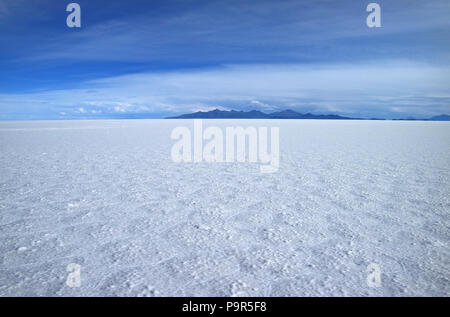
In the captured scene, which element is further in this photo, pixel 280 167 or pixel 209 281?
pixel 280 167

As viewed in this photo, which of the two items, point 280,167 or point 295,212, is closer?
point 295,212

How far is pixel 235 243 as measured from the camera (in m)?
2.72

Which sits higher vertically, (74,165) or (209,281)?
(74,165)

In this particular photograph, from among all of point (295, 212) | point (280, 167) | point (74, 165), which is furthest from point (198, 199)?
point (74, 165)

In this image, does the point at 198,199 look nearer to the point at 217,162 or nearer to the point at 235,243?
the point at 235,243

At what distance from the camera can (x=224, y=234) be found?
9.63ft

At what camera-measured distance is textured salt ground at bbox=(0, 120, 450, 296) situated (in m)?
2.09

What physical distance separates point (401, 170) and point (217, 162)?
4346 millimetres

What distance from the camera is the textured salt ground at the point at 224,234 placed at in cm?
209

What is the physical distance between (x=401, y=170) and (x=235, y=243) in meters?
5.28
